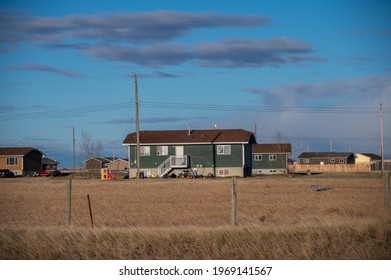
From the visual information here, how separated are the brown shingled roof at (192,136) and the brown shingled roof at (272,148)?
18.0 meters

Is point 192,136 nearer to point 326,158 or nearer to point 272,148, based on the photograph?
point 272,148

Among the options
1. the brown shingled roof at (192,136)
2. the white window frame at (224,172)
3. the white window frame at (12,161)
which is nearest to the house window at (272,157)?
the brown shingled roof at (192,136)

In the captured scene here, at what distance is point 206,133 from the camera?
7075 cm

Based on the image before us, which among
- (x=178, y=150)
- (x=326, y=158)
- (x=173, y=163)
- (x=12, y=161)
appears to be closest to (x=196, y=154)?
(x=178, y=150)

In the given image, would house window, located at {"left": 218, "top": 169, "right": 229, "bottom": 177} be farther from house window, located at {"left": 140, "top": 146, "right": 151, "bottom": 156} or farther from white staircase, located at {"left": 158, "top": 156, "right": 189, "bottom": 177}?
house window, located at {"left": 140, "top": 146, "right": 151, "bottom": 156}

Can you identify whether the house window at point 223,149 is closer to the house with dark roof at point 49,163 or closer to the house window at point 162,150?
the house window at point 162,150

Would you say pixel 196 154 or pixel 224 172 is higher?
pixel 196 154

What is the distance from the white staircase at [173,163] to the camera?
66.5 meters

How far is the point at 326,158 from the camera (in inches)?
4358

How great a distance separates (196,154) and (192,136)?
271 cm

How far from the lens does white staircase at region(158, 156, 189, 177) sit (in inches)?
2618

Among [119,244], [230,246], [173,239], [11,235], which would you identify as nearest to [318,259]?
[230,246]

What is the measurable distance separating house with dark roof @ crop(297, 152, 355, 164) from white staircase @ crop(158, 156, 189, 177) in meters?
48.6

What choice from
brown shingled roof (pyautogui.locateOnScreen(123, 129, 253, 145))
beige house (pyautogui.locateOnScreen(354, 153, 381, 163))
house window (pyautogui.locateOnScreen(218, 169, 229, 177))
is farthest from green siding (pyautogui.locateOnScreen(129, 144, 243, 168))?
beige house (pyautogui.locateOnScreen(354, 153, 381, 163))
